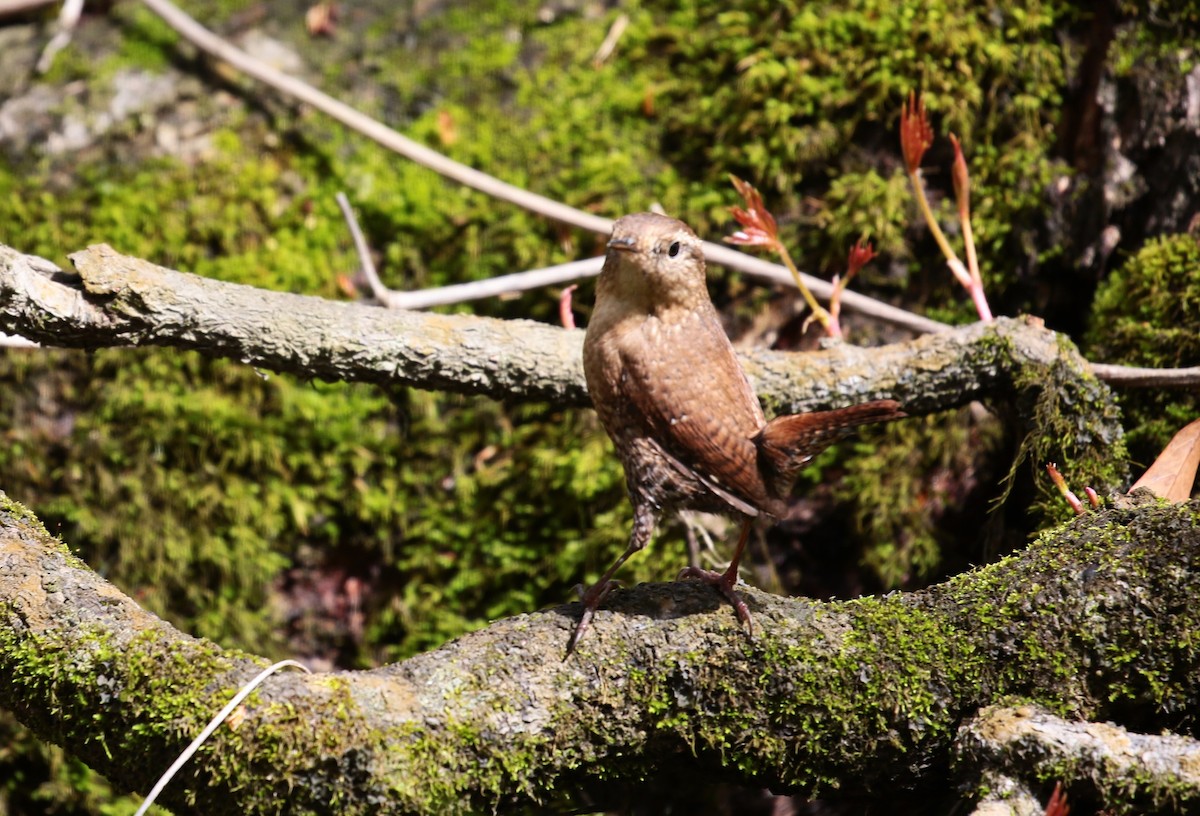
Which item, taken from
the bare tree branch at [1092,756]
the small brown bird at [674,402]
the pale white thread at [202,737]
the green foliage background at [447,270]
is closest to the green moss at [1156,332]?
the green foliage background at [447,270]

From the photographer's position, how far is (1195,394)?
318 cm

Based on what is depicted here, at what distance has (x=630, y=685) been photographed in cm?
242

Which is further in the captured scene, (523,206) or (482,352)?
(523,206)

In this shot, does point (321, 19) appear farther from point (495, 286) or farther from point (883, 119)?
point (883, 119)

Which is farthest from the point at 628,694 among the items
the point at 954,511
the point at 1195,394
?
the point at 1195,394

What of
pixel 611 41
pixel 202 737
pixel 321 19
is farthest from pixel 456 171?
pixel 202 737

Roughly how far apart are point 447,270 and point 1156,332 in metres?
2.55

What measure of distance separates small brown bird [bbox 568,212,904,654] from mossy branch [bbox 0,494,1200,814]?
8.6 inches

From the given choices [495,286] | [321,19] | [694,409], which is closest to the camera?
[694,409]

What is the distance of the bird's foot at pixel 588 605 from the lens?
2459 millimetres

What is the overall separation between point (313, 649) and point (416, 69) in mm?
2488

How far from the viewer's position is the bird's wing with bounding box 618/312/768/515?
2629 millimetres

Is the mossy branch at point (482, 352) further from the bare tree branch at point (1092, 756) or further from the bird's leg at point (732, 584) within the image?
the bare tree branch at point (1092, 756)

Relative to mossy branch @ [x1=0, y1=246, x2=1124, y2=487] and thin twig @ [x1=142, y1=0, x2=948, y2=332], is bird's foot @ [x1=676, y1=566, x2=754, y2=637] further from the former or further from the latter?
thin twig @ [x1=142, y1=0, x2=948, y2=332]
